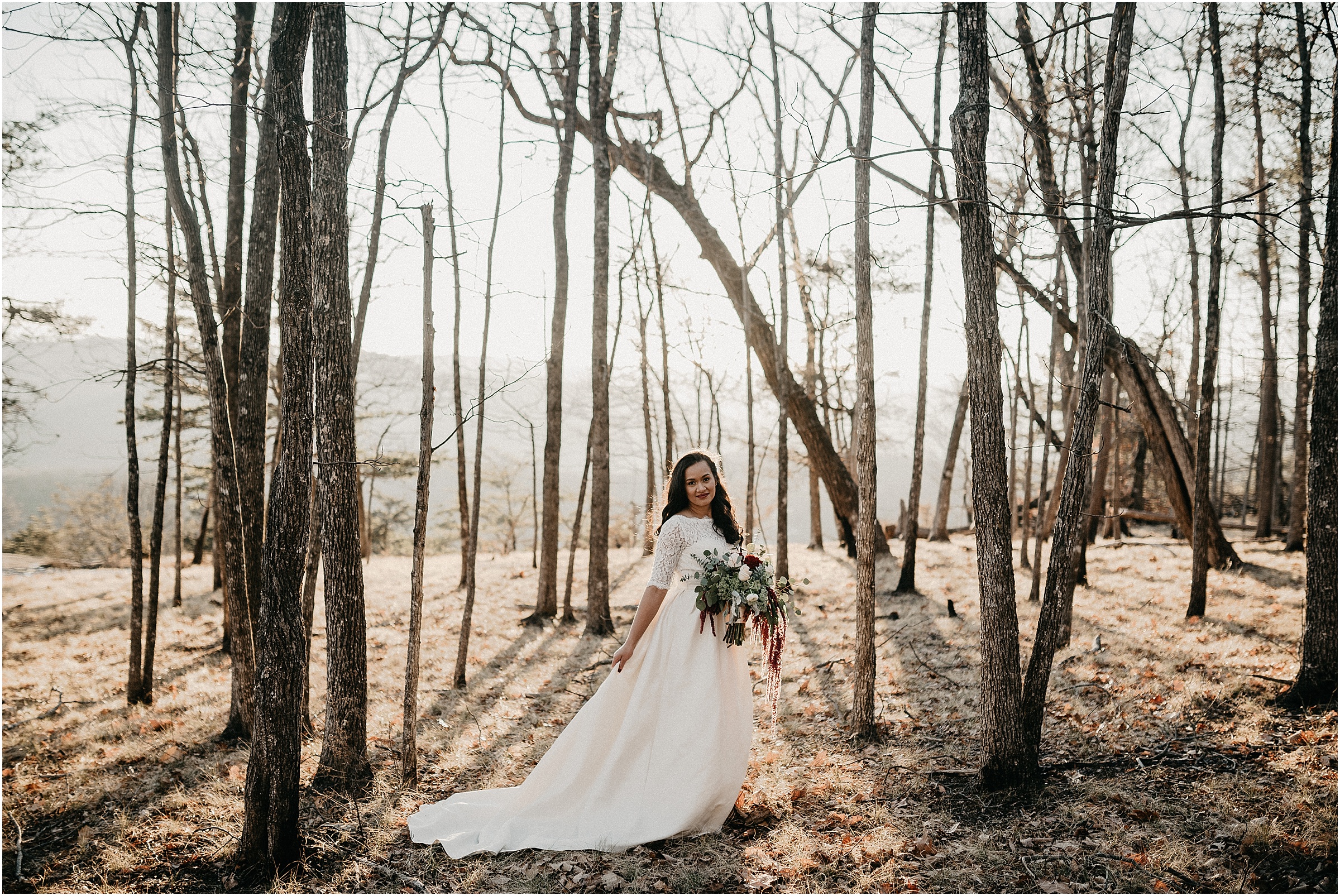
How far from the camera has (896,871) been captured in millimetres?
3705

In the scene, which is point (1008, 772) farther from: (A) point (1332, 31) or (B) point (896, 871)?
(A) point (1332, 31)

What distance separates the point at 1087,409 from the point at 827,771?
10.0 ft

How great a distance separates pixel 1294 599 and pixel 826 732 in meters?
6.82

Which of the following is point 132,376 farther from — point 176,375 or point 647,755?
point 647,755

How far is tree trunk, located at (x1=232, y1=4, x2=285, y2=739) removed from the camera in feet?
19.1

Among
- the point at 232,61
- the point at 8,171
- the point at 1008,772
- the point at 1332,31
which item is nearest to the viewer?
Result: the point at 1008,772

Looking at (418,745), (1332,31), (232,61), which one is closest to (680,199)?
(232,61)

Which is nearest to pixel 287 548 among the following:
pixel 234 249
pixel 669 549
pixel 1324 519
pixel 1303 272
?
pixel 669 549

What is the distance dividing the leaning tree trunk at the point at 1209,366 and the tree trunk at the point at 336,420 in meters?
8.51

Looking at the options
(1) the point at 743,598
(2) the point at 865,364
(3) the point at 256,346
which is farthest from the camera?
(3) the point at 256,346

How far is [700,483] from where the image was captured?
4691mm

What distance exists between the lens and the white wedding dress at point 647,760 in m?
4.12

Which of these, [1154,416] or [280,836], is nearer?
[280,836]

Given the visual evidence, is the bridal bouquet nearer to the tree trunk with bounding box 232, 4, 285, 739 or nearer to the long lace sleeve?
the long lace sleeve
